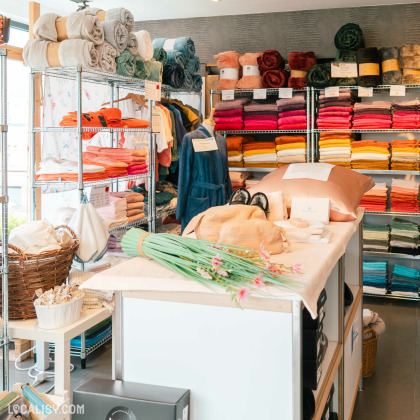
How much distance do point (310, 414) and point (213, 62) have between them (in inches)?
180

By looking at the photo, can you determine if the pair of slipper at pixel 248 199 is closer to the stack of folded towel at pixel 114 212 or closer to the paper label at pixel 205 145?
the stack of folded towel at pixel 114 212

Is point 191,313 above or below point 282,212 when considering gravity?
below

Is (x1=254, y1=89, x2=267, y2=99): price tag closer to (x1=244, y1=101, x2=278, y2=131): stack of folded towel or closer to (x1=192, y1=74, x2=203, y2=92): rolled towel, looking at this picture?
(x1=244, y1=101, x2=278, y2=131): stack of folded towel

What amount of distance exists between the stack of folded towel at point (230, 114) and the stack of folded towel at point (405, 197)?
5.14 feet

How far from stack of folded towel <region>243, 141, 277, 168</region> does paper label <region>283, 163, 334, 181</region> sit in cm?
217

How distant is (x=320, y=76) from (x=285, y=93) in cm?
36

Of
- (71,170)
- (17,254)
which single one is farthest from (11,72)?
(17,254)

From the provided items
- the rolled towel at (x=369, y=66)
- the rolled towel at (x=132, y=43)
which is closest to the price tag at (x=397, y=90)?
the rolled towel at (x=369, y=66)

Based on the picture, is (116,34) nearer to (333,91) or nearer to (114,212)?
(114,212)

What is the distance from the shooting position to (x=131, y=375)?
5.40 feet

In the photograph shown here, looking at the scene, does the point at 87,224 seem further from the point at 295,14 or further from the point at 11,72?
the point at 295,14

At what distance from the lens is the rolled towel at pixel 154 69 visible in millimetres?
4195

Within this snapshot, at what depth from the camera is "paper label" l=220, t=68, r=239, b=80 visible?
527 centimetres

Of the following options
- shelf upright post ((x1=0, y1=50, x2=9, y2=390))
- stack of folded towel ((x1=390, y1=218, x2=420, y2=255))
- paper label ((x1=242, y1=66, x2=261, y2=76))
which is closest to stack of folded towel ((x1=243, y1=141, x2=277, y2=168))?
paper label ((x1=242, y1=66, x2=261, y2=76))
